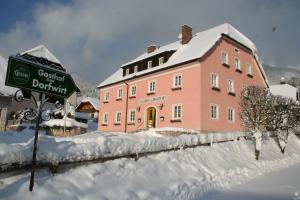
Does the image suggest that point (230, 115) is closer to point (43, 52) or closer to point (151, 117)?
point (151, 117)

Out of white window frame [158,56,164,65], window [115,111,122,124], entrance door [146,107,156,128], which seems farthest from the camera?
window [115,111,122,124]

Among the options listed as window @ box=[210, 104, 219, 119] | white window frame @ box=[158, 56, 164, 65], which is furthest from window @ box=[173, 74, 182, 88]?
white window frame @ box=[158, 56, 164, 65]

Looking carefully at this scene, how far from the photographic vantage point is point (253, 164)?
1627cm

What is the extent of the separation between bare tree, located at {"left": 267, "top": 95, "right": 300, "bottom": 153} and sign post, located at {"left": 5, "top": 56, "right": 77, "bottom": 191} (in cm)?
1708

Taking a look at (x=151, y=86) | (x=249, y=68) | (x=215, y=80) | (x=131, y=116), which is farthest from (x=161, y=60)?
(x=249, y=68)

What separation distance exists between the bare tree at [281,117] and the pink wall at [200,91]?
384cm

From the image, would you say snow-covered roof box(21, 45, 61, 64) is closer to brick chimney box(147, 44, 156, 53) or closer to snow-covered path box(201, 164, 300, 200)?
brick chimney box(147, 44, 156, 53)

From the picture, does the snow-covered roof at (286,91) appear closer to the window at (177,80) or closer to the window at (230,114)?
the window at (230,114)

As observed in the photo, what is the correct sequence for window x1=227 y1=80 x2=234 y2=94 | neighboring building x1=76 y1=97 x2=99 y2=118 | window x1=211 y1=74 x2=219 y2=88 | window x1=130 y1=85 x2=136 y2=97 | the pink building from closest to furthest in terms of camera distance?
the pink building
window x1=211 y1=74 x2=219 y2=88
window x1=227 y1=80 x2=234 y2=94
window x1=130 y1=85 x2=136 y2=97
neighboring building x1=76 y1=97 x2=99 y2=118

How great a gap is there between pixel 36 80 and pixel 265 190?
341 inches

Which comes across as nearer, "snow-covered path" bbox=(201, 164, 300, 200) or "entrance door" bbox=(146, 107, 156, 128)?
"snow-covered path" bbox=(201, 164, 300, 200)

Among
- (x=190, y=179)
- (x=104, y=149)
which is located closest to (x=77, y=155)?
(x=104, y=149)

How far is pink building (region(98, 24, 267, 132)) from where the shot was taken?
2348cm

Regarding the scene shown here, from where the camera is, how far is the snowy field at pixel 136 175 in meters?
6.94
